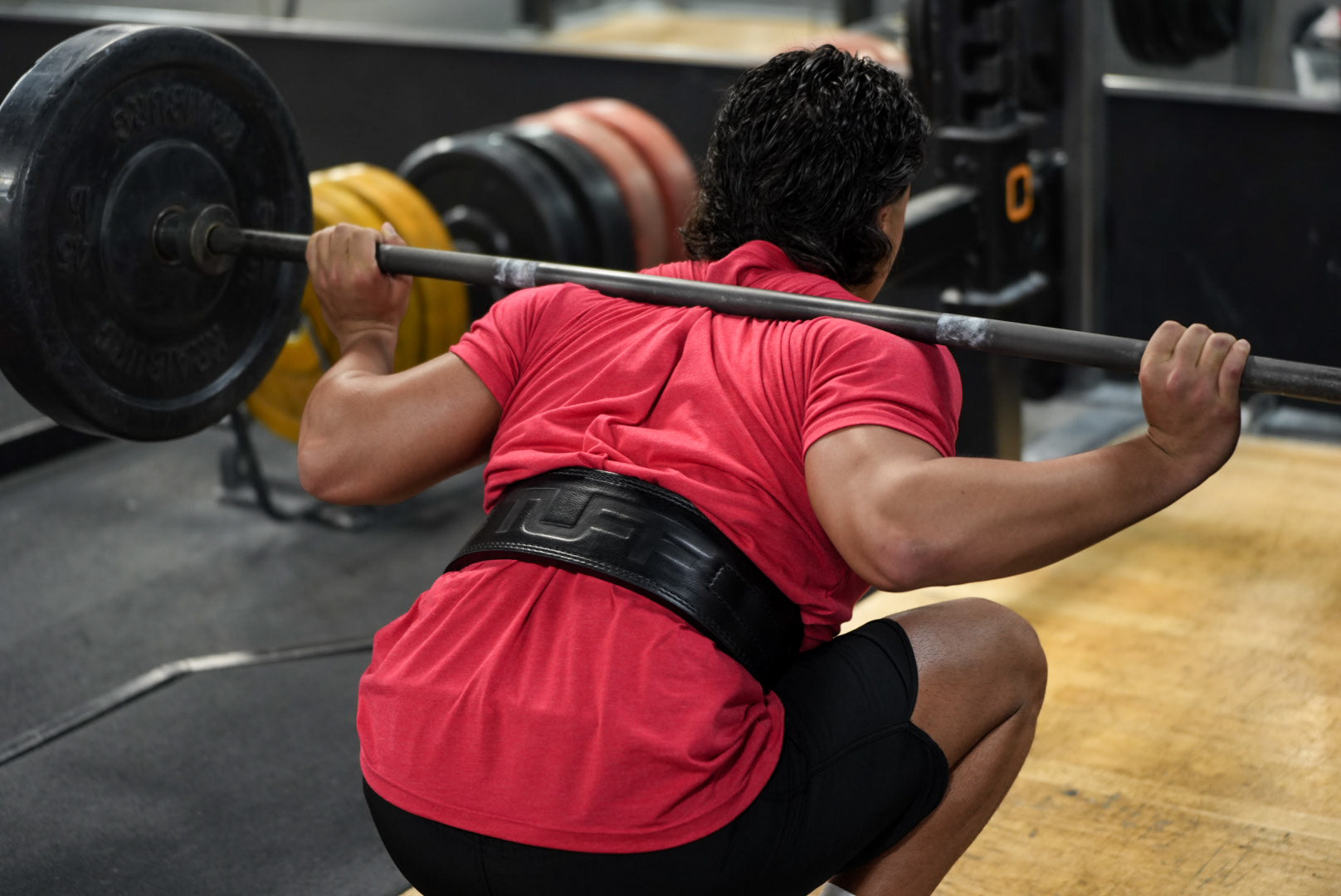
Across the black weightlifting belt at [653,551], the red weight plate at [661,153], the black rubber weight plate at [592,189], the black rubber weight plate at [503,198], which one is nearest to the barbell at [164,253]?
the black weightlifting belt at [653,551]

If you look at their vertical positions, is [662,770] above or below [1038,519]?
below

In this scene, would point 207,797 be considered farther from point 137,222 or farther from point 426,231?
point 426,231

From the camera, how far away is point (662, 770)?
1179 mm

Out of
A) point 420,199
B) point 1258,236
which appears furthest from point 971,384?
point 420,199

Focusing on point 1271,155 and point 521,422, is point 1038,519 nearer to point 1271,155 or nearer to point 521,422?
point 521,422

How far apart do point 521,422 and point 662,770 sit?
363mm

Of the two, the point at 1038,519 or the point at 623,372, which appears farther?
the point at 623,372

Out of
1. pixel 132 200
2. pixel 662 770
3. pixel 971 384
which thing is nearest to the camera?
pixel 662 770

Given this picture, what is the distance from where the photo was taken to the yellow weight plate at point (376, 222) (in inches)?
122

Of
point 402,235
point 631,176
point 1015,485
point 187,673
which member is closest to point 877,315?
point 1015,485

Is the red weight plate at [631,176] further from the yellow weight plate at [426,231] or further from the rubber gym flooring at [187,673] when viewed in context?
the rubber gym flooring at [187,673]

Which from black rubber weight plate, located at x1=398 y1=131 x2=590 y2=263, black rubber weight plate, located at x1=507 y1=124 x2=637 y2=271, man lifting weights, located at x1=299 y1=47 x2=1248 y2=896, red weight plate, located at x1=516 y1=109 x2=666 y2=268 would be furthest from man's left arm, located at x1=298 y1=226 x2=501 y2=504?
red weight plate, located at x1=516 y1=109 x2=666 y2=268

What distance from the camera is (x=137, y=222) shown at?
6.14ft

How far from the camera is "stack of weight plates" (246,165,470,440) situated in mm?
3105
